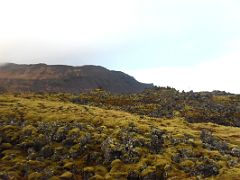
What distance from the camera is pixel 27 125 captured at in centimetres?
4794

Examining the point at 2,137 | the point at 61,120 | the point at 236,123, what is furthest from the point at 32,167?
the point at 236,123

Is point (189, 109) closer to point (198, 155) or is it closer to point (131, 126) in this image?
point (131, 126)

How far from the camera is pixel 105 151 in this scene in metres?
39.4

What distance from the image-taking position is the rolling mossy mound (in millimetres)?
35312

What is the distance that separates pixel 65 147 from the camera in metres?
41.7

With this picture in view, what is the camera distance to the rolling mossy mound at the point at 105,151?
3531 cm

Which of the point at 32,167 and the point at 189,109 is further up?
the point at 189,109

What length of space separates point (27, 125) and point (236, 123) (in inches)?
1638

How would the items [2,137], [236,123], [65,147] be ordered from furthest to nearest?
[236,123] → [2,137] → [65,147]

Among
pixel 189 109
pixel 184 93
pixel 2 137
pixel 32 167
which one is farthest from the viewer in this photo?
pixel 184 93

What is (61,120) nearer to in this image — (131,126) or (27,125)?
(27,125)

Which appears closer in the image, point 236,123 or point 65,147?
point 65,147

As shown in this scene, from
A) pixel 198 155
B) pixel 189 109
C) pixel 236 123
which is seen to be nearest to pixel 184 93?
pixel 189 109

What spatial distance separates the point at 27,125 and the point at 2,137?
13.0 feet
